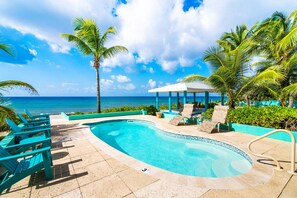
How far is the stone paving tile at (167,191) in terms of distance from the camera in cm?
249

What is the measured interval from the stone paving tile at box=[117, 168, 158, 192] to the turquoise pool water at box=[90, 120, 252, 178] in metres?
1.56

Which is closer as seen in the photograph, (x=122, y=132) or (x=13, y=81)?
(x=13, y=81)

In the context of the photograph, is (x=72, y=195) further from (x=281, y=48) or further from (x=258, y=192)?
(x=281, y=48)

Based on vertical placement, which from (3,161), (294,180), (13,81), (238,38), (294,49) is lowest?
(294,180)

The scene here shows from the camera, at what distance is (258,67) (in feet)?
35.3

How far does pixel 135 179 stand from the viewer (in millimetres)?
2973

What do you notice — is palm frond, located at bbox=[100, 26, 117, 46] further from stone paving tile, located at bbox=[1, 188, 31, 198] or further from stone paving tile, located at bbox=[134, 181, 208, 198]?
stone paving tile, located at bbox=[134, 181, 208, 198]

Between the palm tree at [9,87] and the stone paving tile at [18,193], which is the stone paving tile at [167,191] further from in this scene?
the palm tree at [9,87]

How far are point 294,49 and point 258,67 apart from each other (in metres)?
2.17

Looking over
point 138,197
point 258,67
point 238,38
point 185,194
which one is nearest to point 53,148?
point 138,197

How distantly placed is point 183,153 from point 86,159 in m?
3.60

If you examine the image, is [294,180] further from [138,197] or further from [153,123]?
[153,123]

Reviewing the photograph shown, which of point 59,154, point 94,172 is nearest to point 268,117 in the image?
point 94,172

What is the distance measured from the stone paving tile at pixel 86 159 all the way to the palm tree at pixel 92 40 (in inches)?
354
